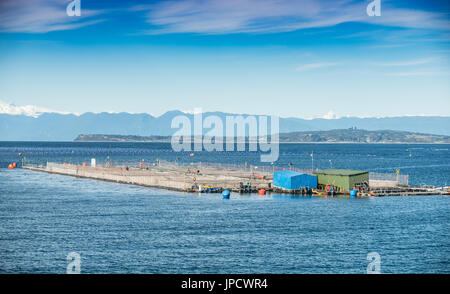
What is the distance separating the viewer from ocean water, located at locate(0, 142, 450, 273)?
5156 centimetres

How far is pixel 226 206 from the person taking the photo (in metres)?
87.3

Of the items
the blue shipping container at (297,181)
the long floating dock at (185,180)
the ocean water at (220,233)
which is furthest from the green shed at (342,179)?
the long floating dock at (185,180)

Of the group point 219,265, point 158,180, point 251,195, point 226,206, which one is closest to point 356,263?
point 219,265

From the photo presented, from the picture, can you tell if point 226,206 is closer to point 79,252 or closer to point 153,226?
point 153,226

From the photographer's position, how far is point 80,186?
121 m

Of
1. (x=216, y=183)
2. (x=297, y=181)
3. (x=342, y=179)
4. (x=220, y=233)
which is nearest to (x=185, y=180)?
(x=216, y=183)

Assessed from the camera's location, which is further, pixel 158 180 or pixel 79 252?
pixel 158 180

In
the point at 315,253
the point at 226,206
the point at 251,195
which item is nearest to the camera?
the point at 315,253

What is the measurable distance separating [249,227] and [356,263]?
1915cm

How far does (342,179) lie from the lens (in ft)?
341

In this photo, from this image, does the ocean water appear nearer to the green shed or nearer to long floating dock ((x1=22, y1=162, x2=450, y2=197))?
long floating dock ((x1=22, y1=162, x2=450, y2=197))

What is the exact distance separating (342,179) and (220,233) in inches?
1789

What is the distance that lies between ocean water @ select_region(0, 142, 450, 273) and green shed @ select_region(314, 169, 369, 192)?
697 centimetres
